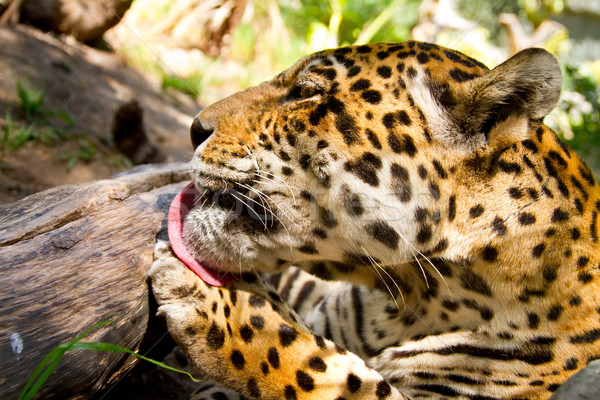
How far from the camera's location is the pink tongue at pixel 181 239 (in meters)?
2.44

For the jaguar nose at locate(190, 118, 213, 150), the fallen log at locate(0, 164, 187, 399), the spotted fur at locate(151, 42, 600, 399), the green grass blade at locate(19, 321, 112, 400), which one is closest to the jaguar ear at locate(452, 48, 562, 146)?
the spotted fur at locate(151, 42, 600, 399)

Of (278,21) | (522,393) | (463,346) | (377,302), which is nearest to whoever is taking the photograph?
(522,393)

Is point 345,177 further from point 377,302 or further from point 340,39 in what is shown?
point 340,39

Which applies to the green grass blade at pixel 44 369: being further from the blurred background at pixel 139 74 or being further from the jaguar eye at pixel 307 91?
the jaguar eye at pixel 307 91

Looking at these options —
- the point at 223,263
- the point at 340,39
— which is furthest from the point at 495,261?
the point at 340,39

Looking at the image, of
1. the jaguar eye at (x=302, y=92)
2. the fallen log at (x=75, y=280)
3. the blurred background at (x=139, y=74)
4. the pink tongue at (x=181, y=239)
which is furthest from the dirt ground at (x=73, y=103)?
the jaguar eye at (x=302, y=92)

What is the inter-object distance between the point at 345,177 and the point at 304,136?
29 cm

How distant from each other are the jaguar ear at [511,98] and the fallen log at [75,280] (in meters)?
1.68

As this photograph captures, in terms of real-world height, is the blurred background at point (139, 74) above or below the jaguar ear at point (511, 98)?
below

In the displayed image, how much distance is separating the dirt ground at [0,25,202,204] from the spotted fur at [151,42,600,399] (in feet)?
5.20

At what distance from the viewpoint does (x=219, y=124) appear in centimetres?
252

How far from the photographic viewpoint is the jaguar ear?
2.10 m

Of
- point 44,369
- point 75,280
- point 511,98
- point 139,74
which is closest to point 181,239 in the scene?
point 75,280

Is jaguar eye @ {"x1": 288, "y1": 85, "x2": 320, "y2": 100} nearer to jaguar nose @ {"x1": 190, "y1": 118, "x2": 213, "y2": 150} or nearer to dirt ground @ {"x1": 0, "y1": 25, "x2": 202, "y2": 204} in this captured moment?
jaguar nose @ {"x1": 190, "y1": 118, "x2": 213, "y2": 150}
